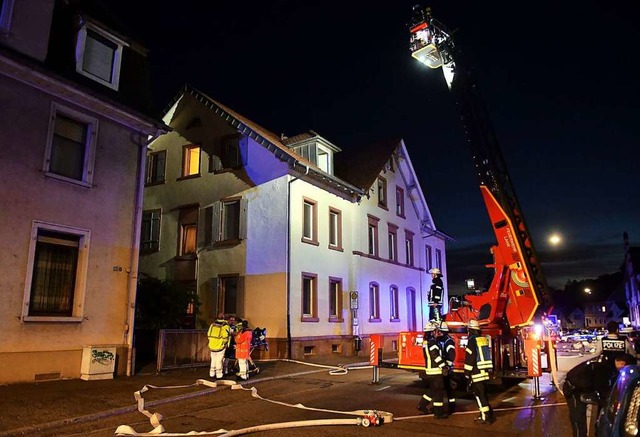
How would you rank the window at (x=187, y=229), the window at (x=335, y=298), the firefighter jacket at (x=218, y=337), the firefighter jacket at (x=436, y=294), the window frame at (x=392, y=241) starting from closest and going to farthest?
1. the firefighter jacket at (x=436, y=294)
2. the firefighter jacket at (x=218, y=337)
3. the window at (x=335, y=298)
4. the window at (x=187, y=229)
5. the window frame at (x=392, y=241)

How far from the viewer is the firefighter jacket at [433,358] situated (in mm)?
8453

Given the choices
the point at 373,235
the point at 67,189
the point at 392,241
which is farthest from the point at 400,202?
the point at 67,189

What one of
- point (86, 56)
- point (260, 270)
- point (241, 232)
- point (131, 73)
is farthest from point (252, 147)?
point (86, 56)

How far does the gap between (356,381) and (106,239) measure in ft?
24.2

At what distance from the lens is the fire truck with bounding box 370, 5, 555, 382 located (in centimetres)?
1102

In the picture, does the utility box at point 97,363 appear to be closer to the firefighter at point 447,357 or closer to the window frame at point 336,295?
the firefighter at point 447,357

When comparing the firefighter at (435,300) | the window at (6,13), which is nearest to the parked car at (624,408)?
the firefighter at (435,300)

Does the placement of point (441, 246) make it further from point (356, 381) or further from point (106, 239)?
point (106, 239)

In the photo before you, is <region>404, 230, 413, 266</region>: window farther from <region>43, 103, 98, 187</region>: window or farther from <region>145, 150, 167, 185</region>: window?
<region>43, 103, 98, 187</region>: window

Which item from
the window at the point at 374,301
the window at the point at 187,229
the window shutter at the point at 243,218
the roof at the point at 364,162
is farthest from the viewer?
the roof at the point at 364,162

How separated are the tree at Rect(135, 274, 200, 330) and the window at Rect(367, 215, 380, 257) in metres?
10.6

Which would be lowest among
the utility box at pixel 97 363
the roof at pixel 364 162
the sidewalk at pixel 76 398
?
the sidewalk at pixel 76 398

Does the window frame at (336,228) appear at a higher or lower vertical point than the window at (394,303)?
higher

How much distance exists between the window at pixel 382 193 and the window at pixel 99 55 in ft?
49.0
